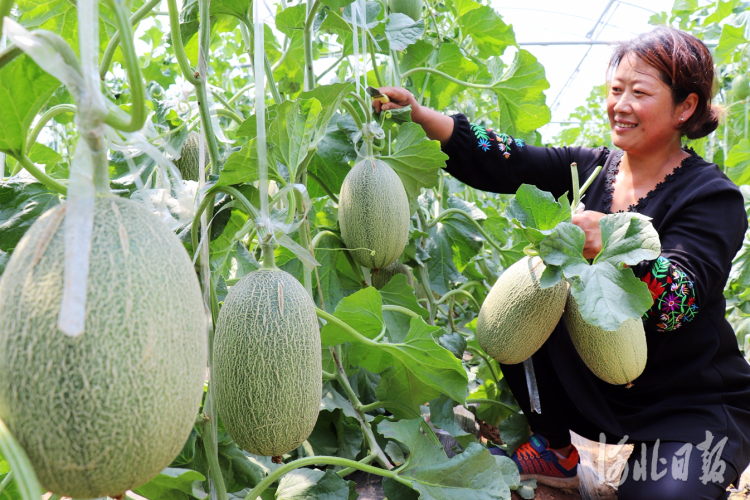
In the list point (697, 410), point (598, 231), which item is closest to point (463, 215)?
point (598, 231)

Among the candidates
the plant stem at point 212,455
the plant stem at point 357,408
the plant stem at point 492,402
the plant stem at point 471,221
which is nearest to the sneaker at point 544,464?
the plant stem at point 492,402

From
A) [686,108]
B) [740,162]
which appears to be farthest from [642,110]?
[740,162]

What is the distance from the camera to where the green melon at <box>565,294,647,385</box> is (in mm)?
1427

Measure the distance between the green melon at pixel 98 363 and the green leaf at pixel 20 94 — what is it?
18 cm

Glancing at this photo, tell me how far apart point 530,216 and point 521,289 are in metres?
0.19

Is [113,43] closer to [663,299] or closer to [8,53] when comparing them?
[8,53]

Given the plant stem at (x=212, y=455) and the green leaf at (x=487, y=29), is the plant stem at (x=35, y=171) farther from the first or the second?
the green leaf at (x=487, y=29)

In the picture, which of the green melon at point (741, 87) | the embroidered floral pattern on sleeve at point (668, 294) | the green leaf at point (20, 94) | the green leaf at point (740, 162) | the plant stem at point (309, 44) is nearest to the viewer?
the green leaf at point (20, 94)

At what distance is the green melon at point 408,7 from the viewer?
78.8 inches

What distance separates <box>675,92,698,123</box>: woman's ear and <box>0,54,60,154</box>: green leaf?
2.06m

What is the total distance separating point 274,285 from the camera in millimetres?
875

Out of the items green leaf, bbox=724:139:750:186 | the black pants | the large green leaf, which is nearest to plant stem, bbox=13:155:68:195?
the large green leaf

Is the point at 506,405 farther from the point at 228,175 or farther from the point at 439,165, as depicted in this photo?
the point at 228,175

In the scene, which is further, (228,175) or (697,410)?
(697,410)
